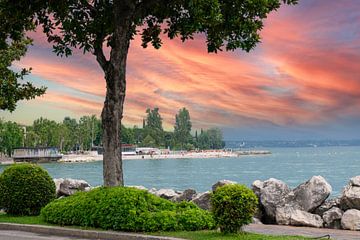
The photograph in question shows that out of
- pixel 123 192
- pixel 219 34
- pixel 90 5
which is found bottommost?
pixel 123 192

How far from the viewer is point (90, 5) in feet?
66.6

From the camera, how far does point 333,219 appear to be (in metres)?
18.5

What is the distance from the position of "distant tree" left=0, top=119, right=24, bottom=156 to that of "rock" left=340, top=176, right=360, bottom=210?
146105 millimetres

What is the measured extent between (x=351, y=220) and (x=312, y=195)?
181 centimetres

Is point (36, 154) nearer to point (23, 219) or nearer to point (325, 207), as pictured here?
point (23, 219)

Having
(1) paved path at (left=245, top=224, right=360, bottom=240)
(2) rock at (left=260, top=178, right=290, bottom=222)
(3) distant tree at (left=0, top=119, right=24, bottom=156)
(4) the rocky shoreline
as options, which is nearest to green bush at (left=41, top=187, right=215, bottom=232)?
(1) paved path at (left=245, top=224, right=360, bottom=240)

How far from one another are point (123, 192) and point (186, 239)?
9.43ft

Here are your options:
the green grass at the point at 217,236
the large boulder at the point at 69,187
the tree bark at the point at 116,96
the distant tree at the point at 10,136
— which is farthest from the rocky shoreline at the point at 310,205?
the distant tree at the point at 10,136

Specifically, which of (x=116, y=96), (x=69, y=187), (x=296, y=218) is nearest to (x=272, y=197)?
(x=296, y=218)

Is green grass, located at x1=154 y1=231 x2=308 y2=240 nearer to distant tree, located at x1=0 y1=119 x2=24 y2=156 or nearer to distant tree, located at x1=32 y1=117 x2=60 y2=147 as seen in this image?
distant tree, located at x1=0 y1=119 x2=24 y2=156

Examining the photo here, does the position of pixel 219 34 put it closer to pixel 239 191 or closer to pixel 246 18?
pixel 246 18

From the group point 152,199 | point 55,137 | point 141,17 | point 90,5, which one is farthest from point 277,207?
point 55,137

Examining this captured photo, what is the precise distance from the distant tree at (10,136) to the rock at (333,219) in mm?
146373

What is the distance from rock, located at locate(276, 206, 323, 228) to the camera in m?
18.5
